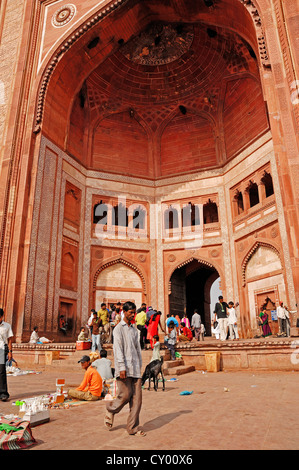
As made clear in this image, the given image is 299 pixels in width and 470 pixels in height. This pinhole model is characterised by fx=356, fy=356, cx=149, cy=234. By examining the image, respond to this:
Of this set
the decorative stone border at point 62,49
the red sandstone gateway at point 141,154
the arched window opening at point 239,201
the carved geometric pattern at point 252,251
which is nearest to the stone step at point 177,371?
the red sandstone gateway at point 141,154

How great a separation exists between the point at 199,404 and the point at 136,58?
15.6 metres

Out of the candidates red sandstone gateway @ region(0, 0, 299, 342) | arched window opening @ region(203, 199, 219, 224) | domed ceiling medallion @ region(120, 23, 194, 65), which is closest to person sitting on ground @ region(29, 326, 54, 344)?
red sandstone gateway @ region(0, 0, 299, 342)

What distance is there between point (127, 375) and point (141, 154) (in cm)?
1503

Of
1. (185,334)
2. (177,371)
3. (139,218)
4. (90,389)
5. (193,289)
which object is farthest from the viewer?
(193,289)

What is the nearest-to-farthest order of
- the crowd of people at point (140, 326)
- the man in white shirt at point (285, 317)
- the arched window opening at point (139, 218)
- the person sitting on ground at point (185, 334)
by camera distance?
the crowd of people at point (140, 326)
the man in white shirt at point (285, 317)
the person sitting on ground at point (185, 334)
the arched window opening at point (139, 218)

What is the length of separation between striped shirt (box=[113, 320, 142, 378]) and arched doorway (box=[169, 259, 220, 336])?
1198 cm

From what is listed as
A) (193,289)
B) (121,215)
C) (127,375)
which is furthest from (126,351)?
(193,289)

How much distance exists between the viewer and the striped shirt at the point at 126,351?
2.77 metres

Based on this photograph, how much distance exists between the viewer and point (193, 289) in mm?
18828

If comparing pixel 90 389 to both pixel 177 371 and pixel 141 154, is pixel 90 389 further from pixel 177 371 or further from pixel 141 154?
pixel 141 154

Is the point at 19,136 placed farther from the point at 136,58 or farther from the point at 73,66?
the point at 136,58

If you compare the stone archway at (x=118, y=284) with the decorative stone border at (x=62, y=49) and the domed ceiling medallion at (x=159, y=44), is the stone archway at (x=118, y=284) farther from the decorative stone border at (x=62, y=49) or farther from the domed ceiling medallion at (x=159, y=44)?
the domed ceiling medallion at (x=159, y=44)
